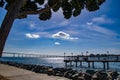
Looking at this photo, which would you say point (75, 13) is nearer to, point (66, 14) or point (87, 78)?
point (66, 14)

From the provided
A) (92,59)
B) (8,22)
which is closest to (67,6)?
(8,22)

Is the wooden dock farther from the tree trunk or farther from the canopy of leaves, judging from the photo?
the tree trunk

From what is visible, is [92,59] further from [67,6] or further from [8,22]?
[8,22]

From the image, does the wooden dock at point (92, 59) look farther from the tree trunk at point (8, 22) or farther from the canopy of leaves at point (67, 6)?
the tree trunk at point (8, 22)

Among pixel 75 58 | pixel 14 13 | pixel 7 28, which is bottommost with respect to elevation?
pixel 75 58

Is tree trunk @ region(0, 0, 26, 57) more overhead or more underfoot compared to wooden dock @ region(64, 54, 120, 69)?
more overhead

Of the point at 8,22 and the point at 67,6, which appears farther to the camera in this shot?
→ the point at 67,6

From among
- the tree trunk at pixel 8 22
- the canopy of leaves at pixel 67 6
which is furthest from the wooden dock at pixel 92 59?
the tree trunk at pixel 8 22

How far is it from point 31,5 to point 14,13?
11.4ft

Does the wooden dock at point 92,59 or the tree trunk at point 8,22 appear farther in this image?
the wooden dock at point 92,59

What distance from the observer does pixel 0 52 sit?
26.1 ft

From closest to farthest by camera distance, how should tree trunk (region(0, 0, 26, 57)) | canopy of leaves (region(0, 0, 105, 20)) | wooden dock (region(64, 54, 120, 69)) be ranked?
tree trunk (region(0, 0, 26, 57))
canopy of leaves (region(0, 0, 105, 20))
wooden dock (region(64, 54, 120, 69))

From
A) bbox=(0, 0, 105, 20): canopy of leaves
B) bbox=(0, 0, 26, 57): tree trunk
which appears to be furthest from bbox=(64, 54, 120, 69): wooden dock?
bbox=(0, 0, 26, 57): tree trunk

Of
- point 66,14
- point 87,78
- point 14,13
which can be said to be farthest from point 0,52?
point 87,78
